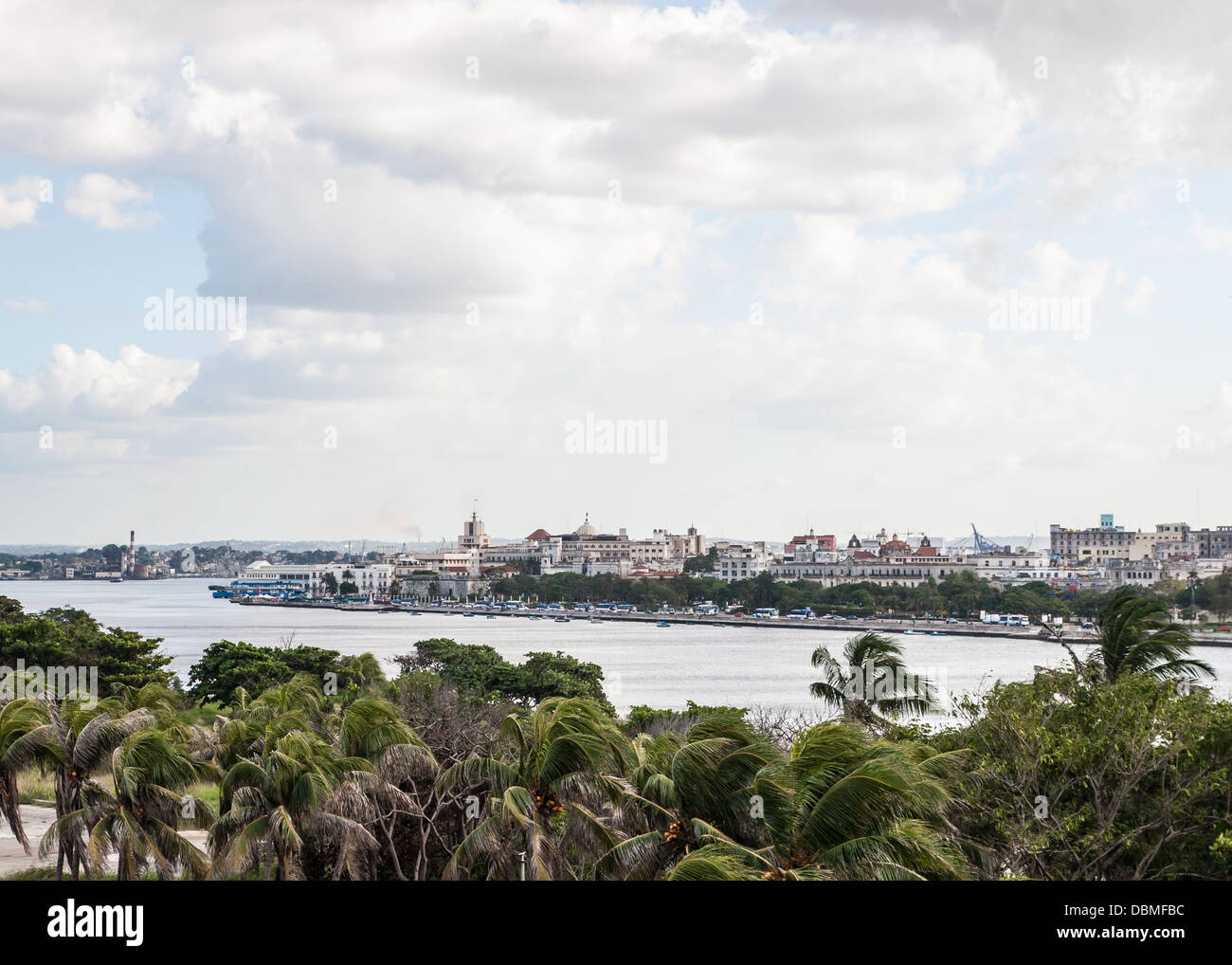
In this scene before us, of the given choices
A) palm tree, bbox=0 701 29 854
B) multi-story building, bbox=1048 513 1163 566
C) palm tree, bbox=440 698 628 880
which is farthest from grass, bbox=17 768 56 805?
multi-story building, bbox=1048 513 1163 566

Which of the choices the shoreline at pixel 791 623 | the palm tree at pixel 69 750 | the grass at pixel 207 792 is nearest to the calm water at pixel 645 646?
the shoreline at pixel 791 623

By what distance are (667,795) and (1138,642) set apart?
11389 mm

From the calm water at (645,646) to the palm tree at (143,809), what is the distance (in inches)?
1682

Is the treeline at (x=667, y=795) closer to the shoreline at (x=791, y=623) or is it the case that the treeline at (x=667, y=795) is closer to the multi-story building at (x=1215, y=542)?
the shoreline at (x=791, y=623)

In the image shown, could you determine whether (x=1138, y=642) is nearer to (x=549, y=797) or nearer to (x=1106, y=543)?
(x=549, y=797)

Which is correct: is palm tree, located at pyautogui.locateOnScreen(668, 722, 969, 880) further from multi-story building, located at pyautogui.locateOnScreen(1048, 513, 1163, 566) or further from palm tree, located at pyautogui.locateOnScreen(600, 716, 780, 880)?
multi-story building, located at pyautogui.locateOnScreen(1048, 513, 1163, 566)

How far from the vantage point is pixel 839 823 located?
10086mm

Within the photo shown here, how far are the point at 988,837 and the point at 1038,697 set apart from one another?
215cm

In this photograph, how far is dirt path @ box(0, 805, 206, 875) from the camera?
1830 centimetres

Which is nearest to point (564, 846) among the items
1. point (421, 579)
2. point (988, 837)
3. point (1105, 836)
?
point (988, 837)

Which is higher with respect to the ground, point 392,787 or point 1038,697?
point 1038,697
